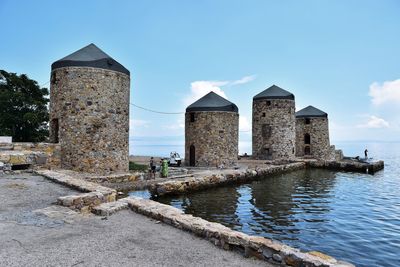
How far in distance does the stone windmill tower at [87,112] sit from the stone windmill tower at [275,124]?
56.8ft

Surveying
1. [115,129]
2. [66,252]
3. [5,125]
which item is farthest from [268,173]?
[5,125]

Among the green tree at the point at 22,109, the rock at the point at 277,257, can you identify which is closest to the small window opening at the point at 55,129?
the green tree at the point at 22,109

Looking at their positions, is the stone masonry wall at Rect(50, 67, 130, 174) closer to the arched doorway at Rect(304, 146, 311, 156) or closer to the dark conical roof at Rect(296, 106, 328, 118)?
the dark conical roof at Rect(296, 106, 328, 118)

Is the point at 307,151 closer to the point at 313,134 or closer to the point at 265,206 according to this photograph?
the point at 313,134

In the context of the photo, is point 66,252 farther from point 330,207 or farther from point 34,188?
point 330,207

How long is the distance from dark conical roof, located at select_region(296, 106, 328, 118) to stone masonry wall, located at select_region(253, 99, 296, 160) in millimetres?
6605

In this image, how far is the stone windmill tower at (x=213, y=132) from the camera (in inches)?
877

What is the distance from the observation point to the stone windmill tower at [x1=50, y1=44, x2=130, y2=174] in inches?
584

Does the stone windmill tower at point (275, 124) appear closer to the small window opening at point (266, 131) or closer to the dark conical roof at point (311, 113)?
the small window opening at point (266, 131)

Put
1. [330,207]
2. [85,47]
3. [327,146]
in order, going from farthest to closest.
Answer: [327,146] < [85,47] < [330,207]

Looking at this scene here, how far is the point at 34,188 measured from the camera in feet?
28.5

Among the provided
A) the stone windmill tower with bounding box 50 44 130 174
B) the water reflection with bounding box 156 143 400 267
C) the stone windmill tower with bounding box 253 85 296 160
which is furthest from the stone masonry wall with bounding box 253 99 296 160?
the stone windmill tower with bounding box 50 44 130 174

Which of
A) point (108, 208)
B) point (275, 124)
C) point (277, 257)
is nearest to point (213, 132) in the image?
point (275, 124)

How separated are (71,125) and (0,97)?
11.6 m
